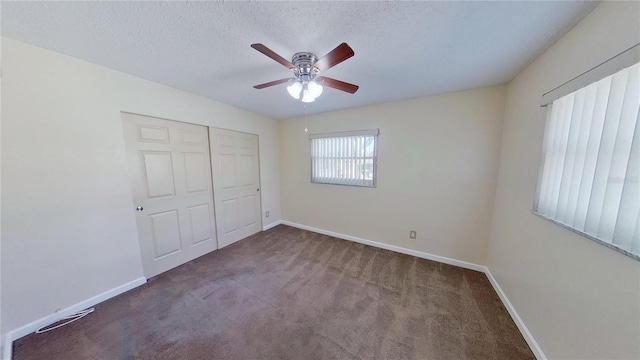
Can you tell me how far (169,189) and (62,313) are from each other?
4.27ft

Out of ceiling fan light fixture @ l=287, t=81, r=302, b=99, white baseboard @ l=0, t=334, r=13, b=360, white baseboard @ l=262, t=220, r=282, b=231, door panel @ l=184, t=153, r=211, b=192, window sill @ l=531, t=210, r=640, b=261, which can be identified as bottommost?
white baseboard @ l=0, t=334, r=13, b=360

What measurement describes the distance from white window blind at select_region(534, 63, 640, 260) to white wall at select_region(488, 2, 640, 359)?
11cm

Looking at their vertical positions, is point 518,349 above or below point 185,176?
below

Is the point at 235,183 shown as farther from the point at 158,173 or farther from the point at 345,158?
the point at 345,158

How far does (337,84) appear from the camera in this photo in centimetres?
159

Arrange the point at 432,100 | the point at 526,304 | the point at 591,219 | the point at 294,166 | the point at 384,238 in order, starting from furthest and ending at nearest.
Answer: the point at 294,166
the point at 384,238
the point at 432,100
the point at 526,304
the point at 591,219

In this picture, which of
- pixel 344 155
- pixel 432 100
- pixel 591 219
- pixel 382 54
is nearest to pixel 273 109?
pixel 344 155

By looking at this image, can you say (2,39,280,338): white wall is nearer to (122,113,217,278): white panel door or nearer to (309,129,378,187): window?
(122,113,217,278): white panel door

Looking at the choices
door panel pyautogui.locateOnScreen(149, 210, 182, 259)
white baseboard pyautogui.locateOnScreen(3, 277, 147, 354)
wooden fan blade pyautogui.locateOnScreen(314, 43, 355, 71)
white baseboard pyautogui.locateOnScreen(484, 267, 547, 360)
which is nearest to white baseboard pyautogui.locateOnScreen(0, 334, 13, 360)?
white baseboard pyautogui.locateOnScreen(3, 277, 147, 354)

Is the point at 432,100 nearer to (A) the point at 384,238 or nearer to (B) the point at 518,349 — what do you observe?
(A) the point at 384,238

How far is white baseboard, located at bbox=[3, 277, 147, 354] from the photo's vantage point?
4.60 ft

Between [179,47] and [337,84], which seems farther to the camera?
[337,84]

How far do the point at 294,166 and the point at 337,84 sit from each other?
2.30 m

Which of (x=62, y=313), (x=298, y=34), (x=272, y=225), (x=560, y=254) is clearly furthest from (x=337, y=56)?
(x=272, y=225)
